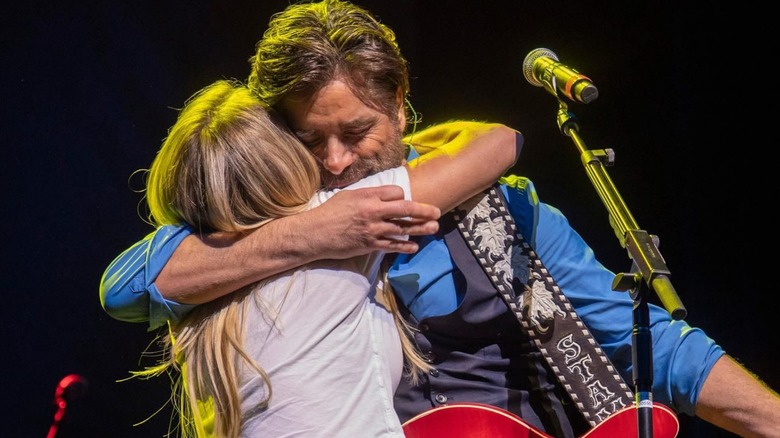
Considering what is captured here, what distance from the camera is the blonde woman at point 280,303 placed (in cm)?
155

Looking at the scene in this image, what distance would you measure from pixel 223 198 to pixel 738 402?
1.09 m

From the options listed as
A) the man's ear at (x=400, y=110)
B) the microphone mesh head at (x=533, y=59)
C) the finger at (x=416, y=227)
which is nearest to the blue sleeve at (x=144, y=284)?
the finger at (x=416, y=227)

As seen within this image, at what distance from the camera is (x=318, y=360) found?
1547 millimetres

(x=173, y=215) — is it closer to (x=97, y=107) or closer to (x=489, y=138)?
(x=489, y=138)

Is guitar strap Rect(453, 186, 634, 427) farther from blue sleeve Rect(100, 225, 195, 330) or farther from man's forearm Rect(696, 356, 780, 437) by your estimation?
blue sleeve Rect(100, 225, 195, 330)

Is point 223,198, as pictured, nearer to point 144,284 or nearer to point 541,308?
point 144,284

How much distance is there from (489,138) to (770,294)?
1.34 meters

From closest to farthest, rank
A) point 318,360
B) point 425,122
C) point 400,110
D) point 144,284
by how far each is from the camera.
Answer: point 318,360 < point 144,284 < point 400,110 < point 425,122

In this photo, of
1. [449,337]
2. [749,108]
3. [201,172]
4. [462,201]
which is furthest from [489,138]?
[749,108]

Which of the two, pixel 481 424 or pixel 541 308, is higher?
pixel 541 308

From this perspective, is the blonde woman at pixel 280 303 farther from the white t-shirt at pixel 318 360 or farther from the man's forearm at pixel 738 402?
the man's forearm at pixel 738 402

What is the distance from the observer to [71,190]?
8.97 ft

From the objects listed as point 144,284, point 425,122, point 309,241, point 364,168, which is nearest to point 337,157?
point 364,168

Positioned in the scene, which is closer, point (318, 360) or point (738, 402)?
point (318, 360)
